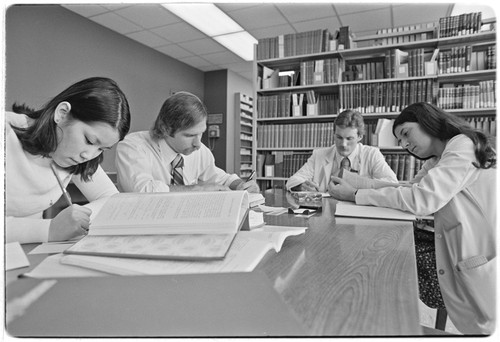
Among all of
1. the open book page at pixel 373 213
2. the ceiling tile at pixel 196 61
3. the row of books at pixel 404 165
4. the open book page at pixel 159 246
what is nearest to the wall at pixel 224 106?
the ceiling tile at pixel 196 61

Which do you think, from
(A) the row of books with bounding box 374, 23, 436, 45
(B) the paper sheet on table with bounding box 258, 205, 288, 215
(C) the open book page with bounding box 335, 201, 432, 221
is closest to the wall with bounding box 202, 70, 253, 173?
(A) the row of books with bounding box 374, 23, 436, 45

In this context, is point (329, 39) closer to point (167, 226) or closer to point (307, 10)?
point (307, 10)

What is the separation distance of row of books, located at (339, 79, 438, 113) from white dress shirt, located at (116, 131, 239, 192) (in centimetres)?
143

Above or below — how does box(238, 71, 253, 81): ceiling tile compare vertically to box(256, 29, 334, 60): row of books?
above

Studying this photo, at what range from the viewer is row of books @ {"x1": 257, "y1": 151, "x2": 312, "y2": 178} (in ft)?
9.98

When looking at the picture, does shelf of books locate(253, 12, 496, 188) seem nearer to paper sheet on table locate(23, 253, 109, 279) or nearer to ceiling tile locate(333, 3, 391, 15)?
ceiling tile locate(333, 3, 391, 15)

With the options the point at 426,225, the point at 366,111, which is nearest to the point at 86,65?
the point at 366,111

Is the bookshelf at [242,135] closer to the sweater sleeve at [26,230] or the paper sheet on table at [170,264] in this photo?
the sweater sleeve at [26,230]

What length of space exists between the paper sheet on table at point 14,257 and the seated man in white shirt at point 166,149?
2.17 ft

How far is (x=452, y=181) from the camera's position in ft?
3.36

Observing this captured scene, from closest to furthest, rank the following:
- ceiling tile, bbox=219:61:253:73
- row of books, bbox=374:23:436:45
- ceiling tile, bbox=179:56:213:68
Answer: row of books, bbox=374:23:436:45, ceiling tile, bbox=179:56:213:68, ceiling tile, bbox=219:61:253:73

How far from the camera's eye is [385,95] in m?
2.67

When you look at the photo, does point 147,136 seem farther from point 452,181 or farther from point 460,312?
point 460,312

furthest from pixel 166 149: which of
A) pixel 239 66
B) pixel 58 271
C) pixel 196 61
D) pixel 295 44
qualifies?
pixel 239 66
